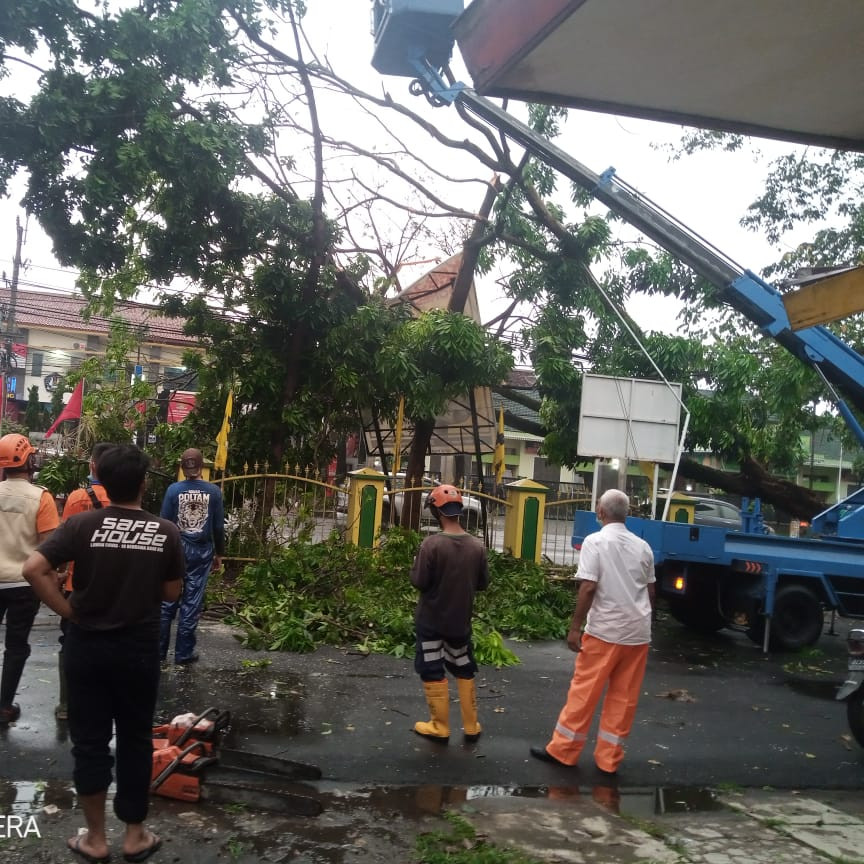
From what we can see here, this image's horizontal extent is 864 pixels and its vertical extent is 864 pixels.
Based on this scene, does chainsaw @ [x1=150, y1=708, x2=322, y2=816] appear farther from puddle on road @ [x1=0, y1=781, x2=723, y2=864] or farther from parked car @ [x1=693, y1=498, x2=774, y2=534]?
parked car @ [x1=693, y1=498, x2=774, y2=534]

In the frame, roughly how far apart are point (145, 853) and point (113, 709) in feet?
1.94

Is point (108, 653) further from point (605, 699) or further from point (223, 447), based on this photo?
point (223, 447)

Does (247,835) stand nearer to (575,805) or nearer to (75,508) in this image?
(575,805)

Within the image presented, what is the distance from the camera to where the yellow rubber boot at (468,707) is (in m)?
5.53

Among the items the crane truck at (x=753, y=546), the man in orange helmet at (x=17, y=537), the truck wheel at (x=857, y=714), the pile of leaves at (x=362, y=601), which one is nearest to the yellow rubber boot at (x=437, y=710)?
the pile of leaves at (x=362, y=601)

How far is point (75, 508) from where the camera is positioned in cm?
550

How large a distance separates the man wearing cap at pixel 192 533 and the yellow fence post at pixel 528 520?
6009 mm

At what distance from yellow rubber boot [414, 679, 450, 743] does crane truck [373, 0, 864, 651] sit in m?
4.67

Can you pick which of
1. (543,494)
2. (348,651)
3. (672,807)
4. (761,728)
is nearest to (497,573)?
(543,494)

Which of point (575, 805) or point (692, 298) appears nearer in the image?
point (575, 805)

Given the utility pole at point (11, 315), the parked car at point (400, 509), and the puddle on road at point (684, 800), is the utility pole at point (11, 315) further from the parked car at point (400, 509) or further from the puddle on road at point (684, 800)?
the puddle on road at point (684, 800)

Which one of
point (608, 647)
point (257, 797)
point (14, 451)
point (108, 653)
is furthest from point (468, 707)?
point (14, 451)

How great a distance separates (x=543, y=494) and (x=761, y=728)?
6061mm

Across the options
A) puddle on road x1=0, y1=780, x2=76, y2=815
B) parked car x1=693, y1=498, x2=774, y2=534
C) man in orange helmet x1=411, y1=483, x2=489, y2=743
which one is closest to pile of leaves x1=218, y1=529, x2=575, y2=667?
man in orange helmet x1=411, y1=483, x2=489, y2=743
